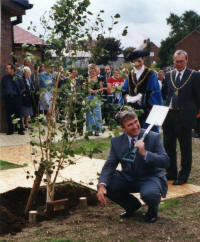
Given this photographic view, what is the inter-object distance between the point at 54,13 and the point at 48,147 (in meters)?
1.48

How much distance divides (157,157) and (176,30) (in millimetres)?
79120

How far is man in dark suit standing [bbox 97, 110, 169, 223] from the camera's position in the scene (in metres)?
4.43

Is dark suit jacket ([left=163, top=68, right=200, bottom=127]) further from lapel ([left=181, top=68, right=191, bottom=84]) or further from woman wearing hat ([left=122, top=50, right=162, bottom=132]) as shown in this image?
woman wearing hat ([left=122, top=50, right=162, bottom=132])

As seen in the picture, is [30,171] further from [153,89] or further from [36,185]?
[153,89]

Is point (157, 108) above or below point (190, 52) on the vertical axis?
below

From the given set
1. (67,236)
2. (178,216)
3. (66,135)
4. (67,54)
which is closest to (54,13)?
(67,54)

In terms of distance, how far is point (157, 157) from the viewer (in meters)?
4.41

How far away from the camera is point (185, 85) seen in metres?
→ 6.29

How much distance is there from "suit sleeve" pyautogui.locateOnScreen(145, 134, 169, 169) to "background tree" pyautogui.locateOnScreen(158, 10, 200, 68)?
71584 mm

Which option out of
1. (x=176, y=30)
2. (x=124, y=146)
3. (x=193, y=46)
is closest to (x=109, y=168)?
(x=124, y=146)

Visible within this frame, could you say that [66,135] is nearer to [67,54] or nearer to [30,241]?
[67,54]

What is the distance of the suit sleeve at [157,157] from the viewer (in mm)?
4367

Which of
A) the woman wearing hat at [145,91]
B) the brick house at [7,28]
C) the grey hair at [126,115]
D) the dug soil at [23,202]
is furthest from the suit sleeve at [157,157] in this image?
the brick house at [7,28]

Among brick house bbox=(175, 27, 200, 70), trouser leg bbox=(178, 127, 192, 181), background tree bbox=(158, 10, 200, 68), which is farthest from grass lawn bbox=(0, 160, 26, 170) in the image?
background tree bbox=(158, 10, 200, 68)
